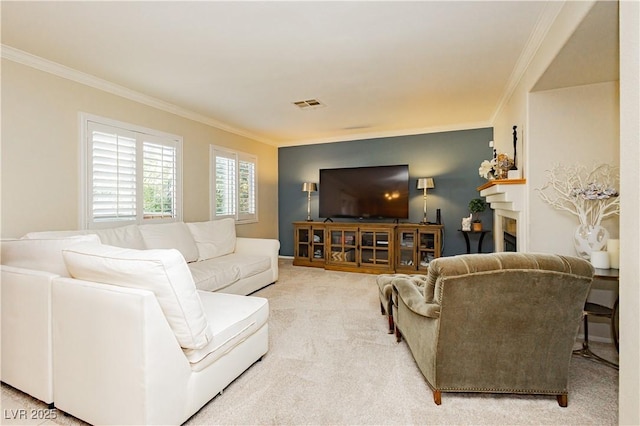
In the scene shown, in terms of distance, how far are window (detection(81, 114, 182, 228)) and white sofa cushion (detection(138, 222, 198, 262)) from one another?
1.03 feet

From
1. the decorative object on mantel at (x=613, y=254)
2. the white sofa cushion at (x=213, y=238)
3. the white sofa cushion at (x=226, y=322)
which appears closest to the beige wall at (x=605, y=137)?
the decorative object on mantel at (x=613, y=254)

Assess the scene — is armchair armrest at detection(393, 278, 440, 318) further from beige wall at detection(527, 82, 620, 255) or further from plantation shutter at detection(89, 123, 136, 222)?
plantation shutter at detection(89, 123, 136, 222)

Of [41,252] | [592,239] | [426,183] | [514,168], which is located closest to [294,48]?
[41,252]

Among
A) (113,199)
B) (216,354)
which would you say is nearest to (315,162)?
(113,199)

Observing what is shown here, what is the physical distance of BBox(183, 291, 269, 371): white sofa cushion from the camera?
64.1 inches

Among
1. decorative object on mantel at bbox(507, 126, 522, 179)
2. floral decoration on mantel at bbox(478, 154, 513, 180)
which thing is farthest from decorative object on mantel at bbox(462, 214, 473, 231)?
decorative object on mantel at bbox(507, 126, 522, 179)

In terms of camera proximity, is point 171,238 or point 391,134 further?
point 391,134

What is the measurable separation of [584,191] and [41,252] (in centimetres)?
357

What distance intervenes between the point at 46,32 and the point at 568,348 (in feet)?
12.9

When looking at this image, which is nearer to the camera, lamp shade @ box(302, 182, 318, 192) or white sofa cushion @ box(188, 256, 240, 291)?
white sofa cushion @ box(188, 256, 240, 291)

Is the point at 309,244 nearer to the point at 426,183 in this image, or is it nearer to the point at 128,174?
the point at 426,183

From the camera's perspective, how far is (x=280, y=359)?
2.22 m

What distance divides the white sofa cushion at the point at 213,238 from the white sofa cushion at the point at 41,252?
1.93 meters

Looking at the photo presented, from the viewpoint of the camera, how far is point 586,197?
2.20 m
